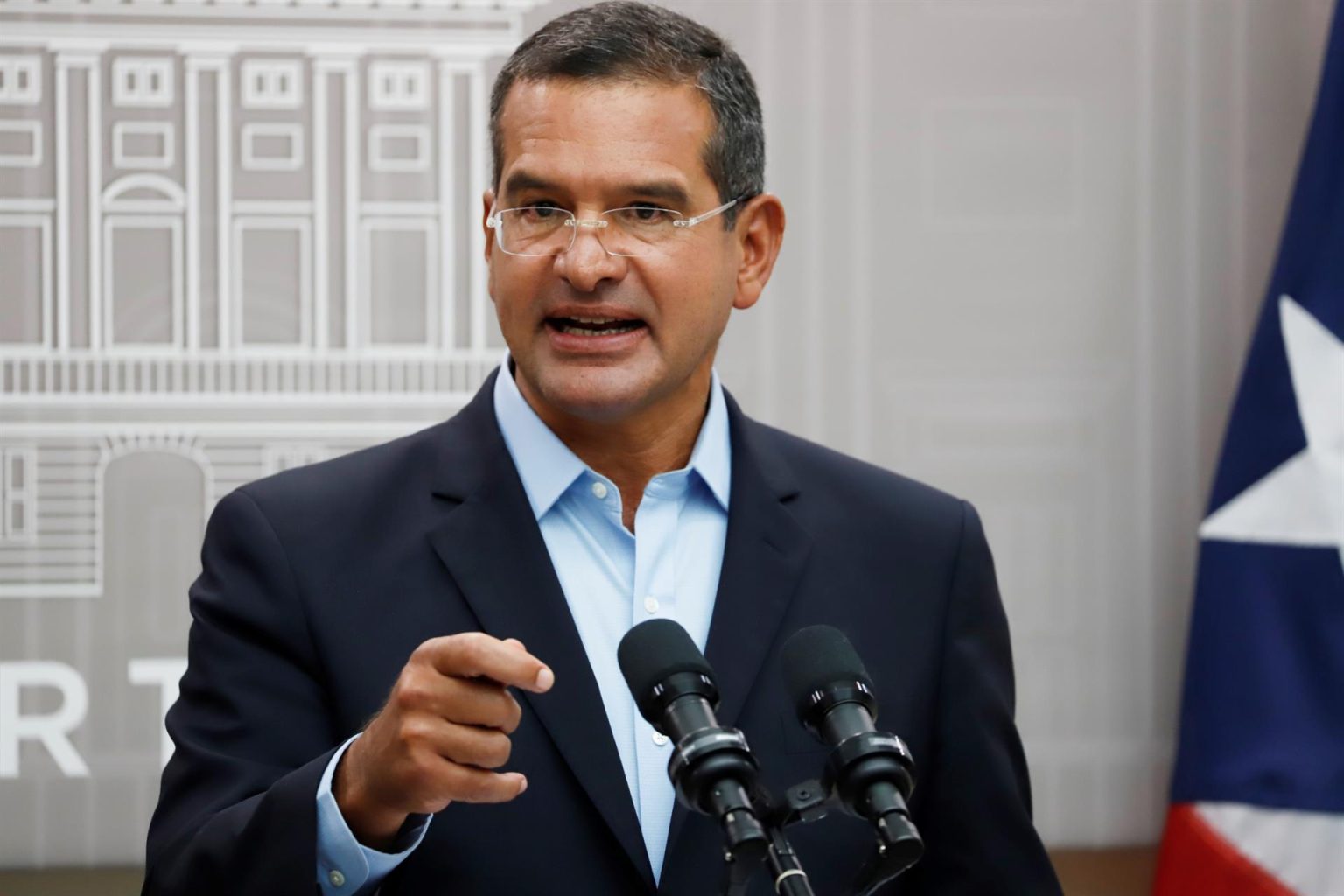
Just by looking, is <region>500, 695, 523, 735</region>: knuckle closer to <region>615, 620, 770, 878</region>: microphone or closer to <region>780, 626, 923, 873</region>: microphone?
<region>615, 620, 770, 878</region>: microphone

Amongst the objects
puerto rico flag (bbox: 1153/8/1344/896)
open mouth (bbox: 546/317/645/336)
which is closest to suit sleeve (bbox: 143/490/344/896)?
open mouth (bbox: 546/317/645/336)

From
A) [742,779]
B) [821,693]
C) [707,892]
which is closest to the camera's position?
[742,779]

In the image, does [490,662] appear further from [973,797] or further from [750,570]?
[973,797]

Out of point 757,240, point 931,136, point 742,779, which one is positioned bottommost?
point 742,779

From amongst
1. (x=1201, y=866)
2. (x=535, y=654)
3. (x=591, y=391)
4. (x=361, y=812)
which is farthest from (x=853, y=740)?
(x=1201, y=866)

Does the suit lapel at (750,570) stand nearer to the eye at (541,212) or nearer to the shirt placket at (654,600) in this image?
the shirt placket at (654,600)

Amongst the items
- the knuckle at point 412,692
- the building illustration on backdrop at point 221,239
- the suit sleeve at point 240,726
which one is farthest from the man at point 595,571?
the building illustration on backdrop at point 221,239

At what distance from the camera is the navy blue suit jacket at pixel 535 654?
1.73 m

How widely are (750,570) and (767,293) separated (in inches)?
55.4

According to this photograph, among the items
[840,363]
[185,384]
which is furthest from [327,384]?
[840,363]

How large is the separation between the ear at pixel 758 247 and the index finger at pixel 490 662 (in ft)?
3.08

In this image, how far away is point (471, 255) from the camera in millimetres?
3193

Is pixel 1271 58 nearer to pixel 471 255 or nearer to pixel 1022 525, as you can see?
pixel 1022 525

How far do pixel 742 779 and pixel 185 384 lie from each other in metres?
2.20
